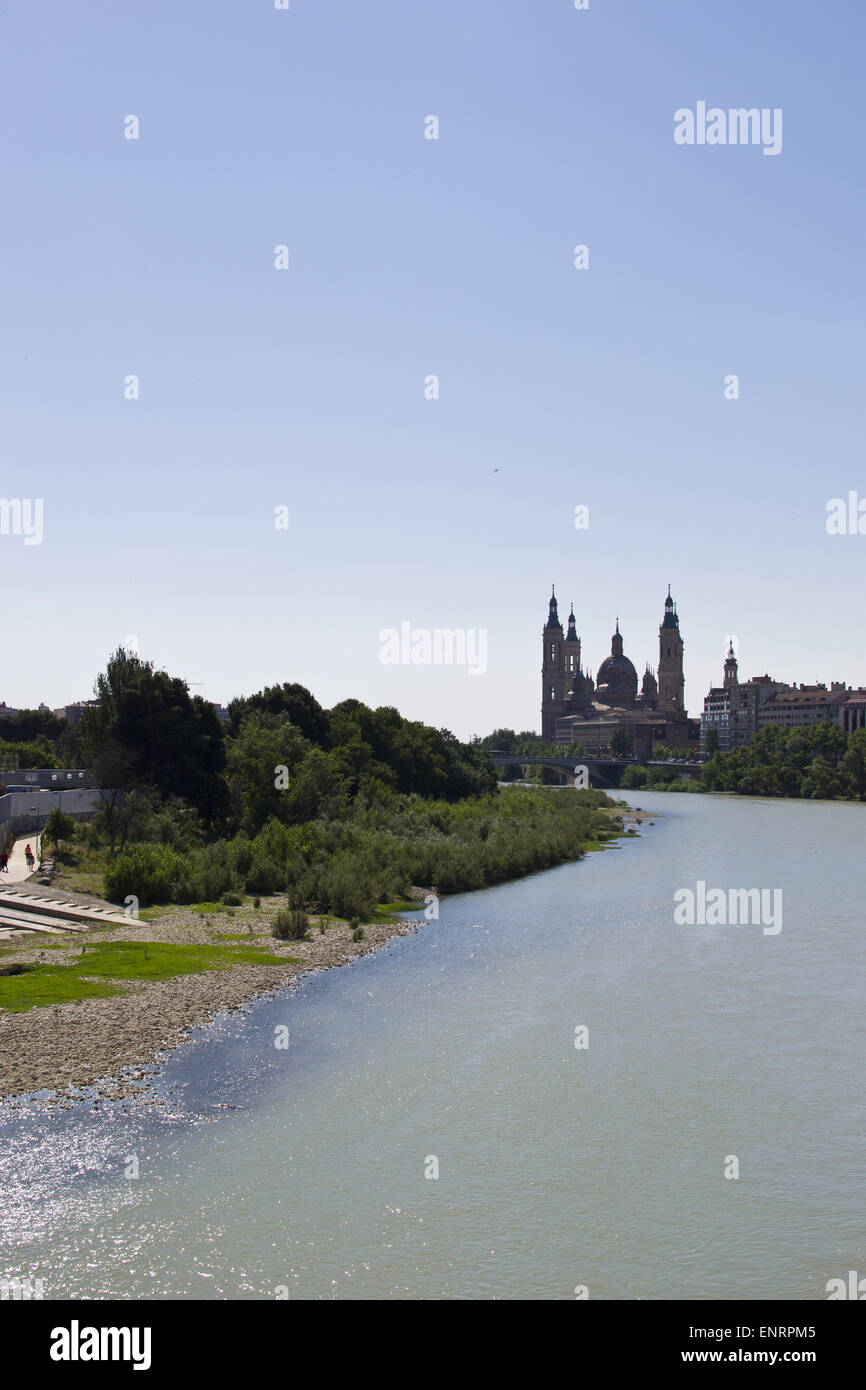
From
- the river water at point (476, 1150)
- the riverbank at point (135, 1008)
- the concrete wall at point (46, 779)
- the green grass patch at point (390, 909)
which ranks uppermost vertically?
the concrete wall at point (46, 779)

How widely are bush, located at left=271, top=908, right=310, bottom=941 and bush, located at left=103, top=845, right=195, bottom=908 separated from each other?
5.74 m

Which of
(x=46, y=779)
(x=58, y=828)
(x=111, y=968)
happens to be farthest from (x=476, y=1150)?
(x=46, y=779)

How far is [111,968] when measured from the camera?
32.8 m

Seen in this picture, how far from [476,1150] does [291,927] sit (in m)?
20.3

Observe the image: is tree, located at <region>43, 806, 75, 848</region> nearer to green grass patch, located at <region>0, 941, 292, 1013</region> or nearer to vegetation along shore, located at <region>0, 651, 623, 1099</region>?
vegetation along shore, located at <region>0, 651, 623, 1099</region>

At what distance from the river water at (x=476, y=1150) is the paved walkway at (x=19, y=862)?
49.1ft

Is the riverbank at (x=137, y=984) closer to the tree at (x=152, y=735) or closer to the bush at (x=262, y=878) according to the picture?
the bush at (x=262, y=878)

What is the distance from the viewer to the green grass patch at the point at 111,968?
2928cm

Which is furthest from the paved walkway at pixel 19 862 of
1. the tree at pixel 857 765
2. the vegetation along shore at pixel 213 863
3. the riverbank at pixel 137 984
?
the tree at pixel 857 765

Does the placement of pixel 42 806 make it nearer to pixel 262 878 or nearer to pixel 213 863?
pixel 213 863

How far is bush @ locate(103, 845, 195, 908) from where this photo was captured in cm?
4431

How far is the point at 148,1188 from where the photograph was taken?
64.3 ft
